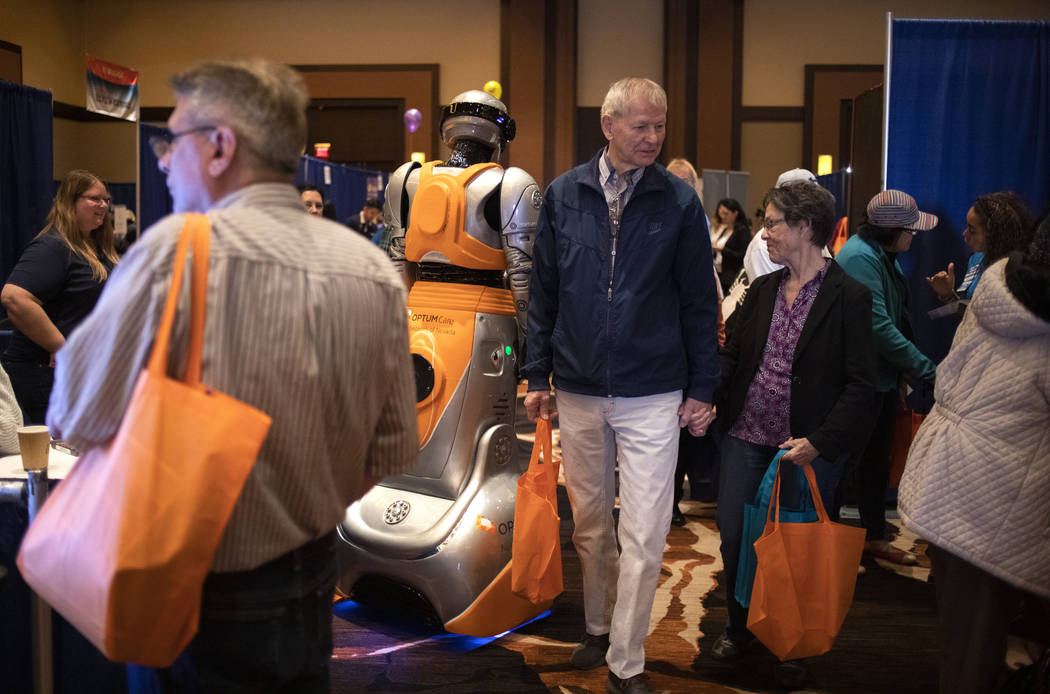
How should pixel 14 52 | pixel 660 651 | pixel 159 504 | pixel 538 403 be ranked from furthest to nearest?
pixel 14 52 → pixel 660 651 → pixel 538 403 → pixel 159 504

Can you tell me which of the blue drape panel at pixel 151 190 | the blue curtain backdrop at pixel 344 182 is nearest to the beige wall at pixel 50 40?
the blue drape panel at pixel 151 190

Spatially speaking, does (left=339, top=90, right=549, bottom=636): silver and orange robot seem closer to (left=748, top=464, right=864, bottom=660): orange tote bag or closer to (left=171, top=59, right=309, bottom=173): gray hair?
(left=748, top=464, right=864, bottom=660): orange tote bag

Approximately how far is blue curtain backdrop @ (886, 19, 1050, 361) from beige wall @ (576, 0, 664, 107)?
26.9ft

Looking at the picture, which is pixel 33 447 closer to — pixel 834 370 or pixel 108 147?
pixel 834 370

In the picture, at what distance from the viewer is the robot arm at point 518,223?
10.5ft

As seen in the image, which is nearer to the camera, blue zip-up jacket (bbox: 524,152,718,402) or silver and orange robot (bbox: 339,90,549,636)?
blue zip-up jacket (bbox: 524,152,718,402)

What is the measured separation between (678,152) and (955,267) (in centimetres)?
811

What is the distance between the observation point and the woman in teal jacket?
3.74 metres

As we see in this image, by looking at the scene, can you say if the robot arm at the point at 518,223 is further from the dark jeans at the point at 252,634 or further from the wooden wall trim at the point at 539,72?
the wooden wall trim at the point at 539,72

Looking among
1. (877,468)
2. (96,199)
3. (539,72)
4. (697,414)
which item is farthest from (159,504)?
(539,72)

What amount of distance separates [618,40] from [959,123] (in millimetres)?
8559

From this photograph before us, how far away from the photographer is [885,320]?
148 inches

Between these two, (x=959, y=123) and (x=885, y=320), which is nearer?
(x=885, y=320)

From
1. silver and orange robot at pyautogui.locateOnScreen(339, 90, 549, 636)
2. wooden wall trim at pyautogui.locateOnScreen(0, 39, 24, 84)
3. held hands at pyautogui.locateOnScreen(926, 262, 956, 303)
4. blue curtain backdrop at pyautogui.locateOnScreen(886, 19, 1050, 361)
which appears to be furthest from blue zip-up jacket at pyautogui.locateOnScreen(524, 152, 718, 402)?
wooden wall trim at pyautogui.locateOnScreen(0, 39, 24, 84)
